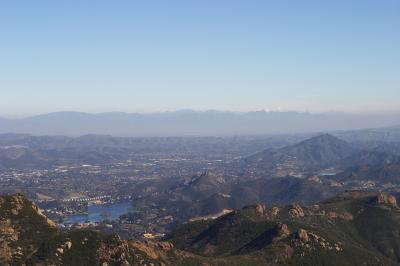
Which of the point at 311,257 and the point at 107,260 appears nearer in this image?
the point at 107,260

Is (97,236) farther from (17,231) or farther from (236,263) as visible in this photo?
(236,263)

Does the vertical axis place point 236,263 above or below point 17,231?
below

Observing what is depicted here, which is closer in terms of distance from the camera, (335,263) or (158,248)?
(158,248)

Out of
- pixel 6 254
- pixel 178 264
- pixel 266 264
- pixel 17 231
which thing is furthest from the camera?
pixel 266 264

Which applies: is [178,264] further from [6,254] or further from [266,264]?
[6,254]

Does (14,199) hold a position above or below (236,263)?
above

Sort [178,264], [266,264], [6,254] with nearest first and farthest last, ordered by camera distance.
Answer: [6,254] → [178,264] → [266,264]

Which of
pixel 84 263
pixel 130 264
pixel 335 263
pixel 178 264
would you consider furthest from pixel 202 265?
pixel 335 263

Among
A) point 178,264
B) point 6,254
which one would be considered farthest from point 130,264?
point 6,254

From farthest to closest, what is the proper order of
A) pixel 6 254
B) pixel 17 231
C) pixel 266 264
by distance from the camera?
pixel 266 264 < pixel 17 231 < pixel 6 254
